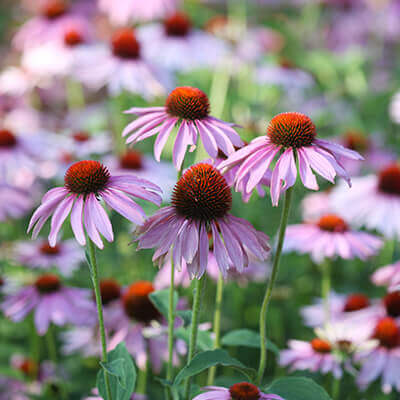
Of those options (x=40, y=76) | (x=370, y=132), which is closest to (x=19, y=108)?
(x=40, y=76)

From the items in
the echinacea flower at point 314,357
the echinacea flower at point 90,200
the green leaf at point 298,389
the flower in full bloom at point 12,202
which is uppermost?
the echinacea flower at point 90,200

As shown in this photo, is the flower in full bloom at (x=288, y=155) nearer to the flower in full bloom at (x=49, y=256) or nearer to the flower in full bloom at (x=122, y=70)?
the flower in full bloom at (x=49, y=256)

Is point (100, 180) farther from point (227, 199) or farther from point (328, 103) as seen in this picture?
point (328, 103)

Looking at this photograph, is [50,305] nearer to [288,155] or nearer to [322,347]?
[322,347]

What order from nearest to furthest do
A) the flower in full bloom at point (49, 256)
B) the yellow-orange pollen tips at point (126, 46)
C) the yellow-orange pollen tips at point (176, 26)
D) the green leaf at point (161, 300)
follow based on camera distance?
the green leaf at point (161, 300) → the flower in full bloom at point (49, 256) → the yellow-orange pollen tips at point (126, 46) → the yellow-orange pollen tips at point (176, 26)

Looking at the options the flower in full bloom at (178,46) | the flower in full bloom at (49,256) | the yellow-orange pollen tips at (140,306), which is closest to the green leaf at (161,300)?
the yellow-orange pollen tips at (140,306)

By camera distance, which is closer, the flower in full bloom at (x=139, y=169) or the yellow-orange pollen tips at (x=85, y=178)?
the yellow-orange pollen tips at (x=85, y=178)

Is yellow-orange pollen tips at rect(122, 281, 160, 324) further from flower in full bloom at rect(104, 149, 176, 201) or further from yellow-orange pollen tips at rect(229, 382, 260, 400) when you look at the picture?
flower in full bloom at rect(104, 149, 176, 201)
